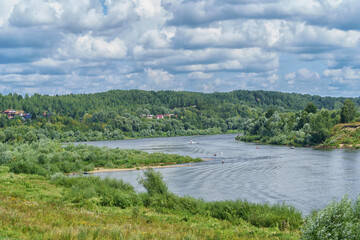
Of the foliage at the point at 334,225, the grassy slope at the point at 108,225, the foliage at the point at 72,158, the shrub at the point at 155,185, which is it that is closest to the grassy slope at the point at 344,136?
the foliage at the point at 72,158

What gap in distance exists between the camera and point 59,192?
1463 inches

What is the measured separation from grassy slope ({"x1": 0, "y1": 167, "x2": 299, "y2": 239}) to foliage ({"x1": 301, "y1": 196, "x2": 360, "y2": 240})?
193 inches

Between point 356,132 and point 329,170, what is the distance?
188ft

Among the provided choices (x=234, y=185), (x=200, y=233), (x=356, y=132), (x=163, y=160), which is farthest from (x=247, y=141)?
(x=200, y=233)

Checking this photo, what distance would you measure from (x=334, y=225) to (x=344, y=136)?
11122 centimetres

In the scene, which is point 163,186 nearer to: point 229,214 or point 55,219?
point 229,214

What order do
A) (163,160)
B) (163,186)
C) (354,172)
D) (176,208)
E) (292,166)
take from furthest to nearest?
(163,160) → (292,166) → (354,172) → (163,186) → (176,208)

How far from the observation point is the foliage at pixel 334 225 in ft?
49.5

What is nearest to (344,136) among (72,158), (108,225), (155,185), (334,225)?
(72,158)

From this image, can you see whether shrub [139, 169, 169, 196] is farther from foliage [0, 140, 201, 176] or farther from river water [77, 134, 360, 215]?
foliage [0, 140, 201, 176]

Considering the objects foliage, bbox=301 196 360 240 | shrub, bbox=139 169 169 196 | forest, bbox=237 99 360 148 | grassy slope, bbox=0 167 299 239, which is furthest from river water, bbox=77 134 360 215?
forest, bbox=237 99 360 148

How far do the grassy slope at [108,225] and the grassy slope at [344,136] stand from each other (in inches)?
3693

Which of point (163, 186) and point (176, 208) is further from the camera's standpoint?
point (163, 186)

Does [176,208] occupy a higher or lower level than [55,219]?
lower
